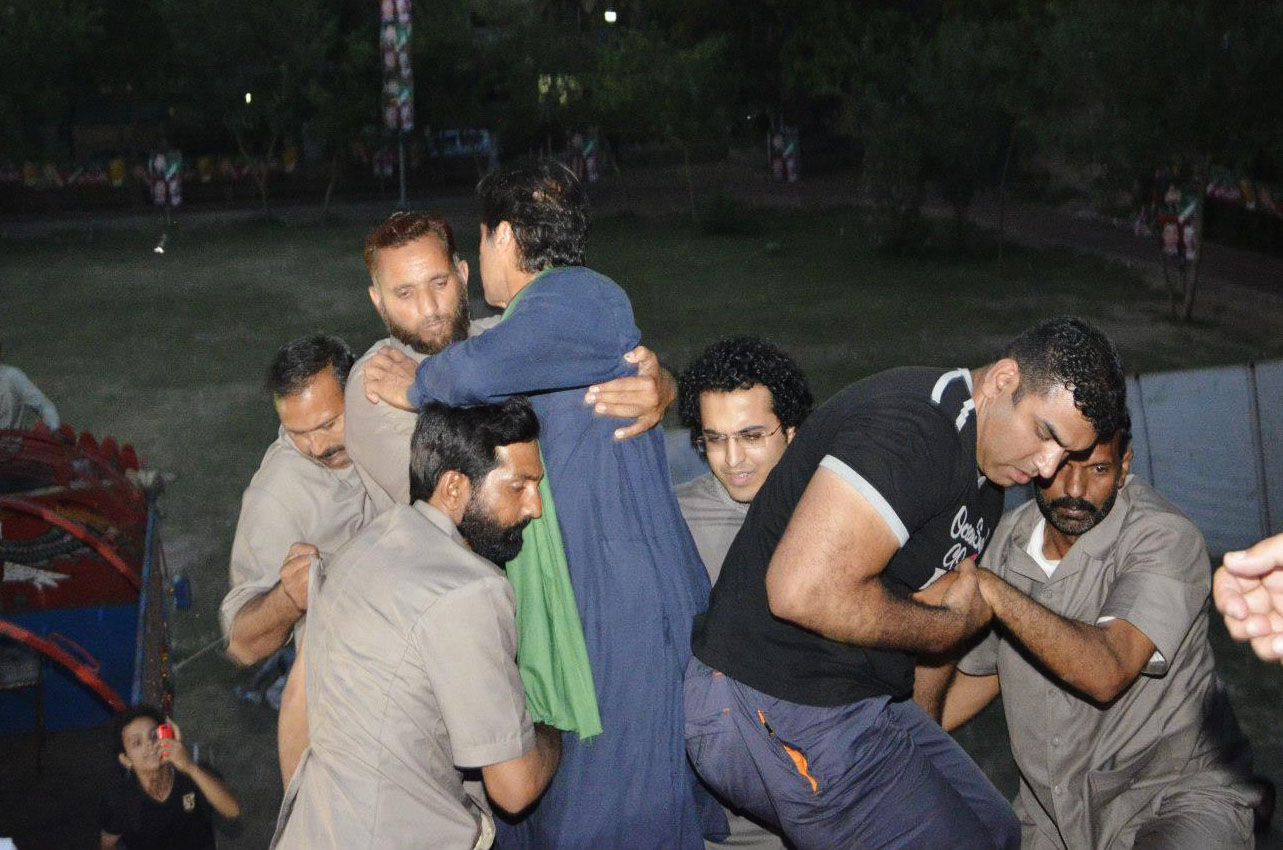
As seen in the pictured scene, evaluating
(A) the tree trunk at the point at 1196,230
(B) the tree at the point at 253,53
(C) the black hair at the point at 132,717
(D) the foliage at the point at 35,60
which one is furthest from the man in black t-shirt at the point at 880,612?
(D) the foliage at the point at 35,60

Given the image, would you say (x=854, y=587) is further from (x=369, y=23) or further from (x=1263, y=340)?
(x=369, y=23)

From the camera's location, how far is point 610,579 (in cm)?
325

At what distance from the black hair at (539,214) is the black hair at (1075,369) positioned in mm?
1132

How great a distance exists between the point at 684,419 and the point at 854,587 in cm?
199

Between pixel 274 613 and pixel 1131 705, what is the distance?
101 inches

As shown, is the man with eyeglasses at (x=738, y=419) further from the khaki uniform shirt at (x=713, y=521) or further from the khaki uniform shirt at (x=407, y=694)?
the khaki uniform shirt at (x=407, y=694)

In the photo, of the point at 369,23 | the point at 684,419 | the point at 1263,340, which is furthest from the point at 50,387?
the point at 369,23

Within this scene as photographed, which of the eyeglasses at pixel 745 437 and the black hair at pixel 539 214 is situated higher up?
the black hair at pixel 539 214

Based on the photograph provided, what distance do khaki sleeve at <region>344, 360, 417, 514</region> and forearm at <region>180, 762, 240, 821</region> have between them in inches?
95.3

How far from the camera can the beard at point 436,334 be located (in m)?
3.85

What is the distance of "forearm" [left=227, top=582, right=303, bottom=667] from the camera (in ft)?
12.9

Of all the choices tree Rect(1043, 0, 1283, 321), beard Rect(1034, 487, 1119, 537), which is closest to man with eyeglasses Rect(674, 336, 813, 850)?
beard Rect(1034, 487, 1119, 537)

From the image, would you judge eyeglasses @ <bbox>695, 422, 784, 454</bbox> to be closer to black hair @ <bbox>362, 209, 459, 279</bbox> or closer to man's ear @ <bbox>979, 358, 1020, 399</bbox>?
black hair @ <bbox>362, 209, 459, 279</bbox>

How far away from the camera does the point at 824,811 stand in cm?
308
